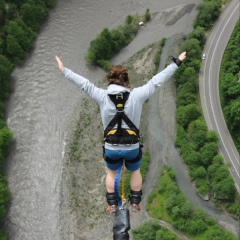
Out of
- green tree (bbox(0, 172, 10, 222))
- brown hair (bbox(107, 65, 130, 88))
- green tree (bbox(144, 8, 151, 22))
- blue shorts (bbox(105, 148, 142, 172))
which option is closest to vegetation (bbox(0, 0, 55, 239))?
green tree (bbox(0, 172, 10, 222))

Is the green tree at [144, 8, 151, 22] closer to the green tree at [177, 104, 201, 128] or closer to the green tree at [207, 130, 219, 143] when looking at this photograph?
the green tree at [177, 104, 201, 128]

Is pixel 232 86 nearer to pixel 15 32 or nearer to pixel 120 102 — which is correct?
pixel 15 32

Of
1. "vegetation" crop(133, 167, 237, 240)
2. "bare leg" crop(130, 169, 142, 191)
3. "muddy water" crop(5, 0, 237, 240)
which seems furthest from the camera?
"muddy water" crop(5, 0, 237, 240)

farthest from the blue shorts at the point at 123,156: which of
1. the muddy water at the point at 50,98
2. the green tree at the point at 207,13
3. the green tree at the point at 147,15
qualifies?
the green tree at the point at 147,15

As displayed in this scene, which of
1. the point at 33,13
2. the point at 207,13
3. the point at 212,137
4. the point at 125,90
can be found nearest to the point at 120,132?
the point at 125,90

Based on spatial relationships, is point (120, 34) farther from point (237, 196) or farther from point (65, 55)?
point (237, 196)

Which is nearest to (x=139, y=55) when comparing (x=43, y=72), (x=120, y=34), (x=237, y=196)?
(x=120, y=34)

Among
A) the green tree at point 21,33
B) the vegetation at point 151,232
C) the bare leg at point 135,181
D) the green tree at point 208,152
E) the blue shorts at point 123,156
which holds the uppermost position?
the green tree at point 21,33

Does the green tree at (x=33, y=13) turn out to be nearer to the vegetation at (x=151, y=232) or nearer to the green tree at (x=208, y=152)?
the green tree at (x=208, y=152)
